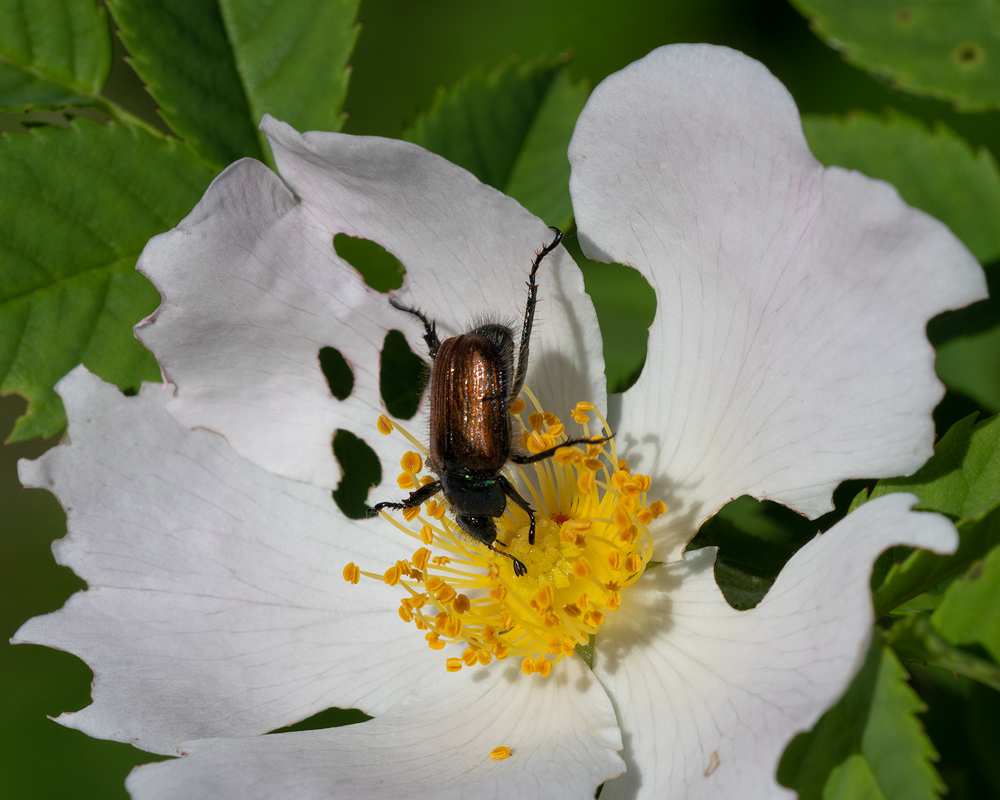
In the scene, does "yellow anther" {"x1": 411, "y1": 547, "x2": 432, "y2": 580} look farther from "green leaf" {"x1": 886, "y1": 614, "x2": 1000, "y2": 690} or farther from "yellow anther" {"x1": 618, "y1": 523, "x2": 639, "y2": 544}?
"green leaf" {"x1": 886, "y1": 614, "x2": 1000, "y2": 690}

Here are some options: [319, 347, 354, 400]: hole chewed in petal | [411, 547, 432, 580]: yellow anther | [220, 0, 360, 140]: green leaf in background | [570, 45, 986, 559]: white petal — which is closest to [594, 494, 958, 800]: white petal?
[570, 45, 986, 559]: white petal

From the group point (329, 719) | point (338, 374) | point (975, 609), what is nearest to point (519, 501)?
point (338, 374)

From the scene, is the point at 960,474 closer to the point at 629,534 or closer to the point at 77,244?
the point at 629,534

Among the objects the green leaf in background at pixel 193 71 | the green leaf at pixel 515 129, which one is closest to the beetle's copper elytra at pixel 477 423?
the green leaf at pixel 515 129

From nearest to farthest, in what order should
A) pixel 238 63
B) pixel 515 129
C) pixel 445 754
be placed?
pixel 445 754, pixel 238 63, pixel 515 129

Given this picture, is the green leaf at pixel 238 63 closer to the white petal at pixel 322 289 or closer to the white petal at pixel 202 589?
the white petal at pixel 322 289

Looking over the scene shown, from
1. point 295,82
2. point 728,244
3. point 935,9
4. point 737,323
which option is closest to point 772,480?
point 737,323
